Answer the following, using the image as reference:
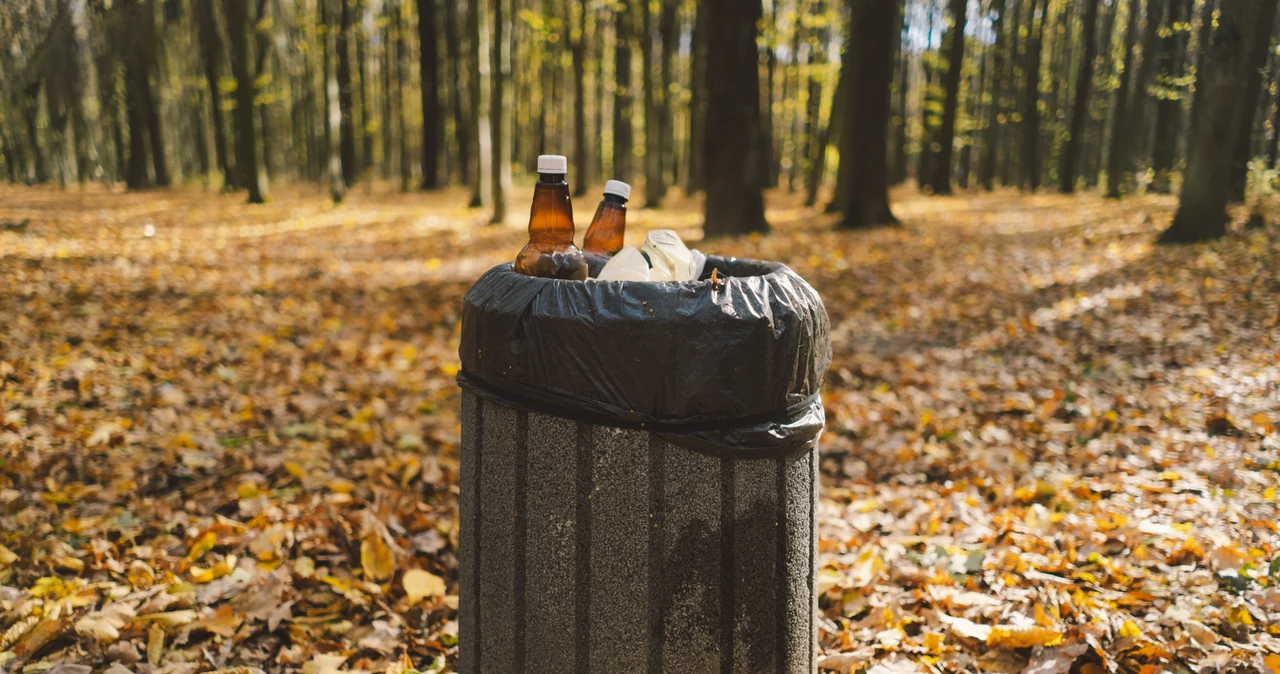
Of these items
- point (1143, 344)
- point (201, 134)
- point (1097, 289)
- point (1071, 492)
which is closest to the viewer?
point (1071, 492)

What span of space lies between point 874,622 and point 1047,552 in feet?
2.80

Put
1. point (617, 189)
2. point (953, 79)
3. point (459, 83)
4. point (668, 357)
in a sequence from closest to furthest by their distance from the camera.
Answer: point (668, 357) → point (617, 189) → point (953, 79) → point (459, 83)

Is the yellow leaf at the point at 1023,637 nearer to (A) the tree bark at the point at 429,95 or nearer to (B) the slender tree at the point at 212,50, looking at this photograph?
(B) the slender tree at the point at 212,50

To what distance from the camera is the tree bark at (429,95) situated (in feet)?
72.2

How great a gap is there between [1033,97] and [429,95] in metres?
17.6

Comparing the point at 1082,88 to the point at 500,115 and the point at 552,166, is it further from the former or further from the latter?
the point at 552,166

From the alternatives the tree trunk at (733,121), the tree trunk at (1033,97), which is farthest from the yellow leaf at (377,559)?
the tree trunk at (1033,97)


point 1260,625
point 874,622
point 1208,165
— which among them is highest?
point 1208,165

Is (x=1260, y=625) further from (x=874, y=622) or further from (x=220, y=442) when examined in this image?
(x=220, y=442)

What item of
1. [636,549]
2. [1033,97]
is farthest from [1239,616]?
[1033,97]

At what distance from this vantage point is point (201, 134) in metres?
27.8

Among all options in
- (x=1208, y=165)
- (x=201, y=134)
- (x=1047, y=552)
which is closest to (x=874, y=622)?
(x=1047, y=552)

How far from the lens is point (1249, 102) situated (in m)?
10.7

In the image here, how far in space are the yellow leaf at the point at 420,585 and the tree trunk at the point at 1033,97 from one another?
25.0 m
